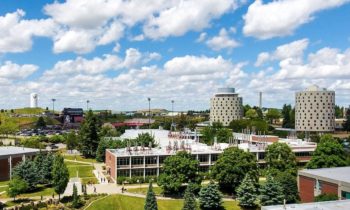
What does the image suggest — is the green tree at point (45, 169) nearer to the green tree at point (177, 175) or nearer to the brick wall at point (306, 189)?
→ the green tree at point (177, 175)

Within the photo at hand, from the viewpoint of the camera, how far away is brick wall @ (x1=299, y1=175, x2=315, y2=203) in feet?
182

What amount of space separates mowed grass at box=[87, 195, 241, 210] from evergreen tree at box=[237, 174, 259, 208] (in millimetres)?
1364

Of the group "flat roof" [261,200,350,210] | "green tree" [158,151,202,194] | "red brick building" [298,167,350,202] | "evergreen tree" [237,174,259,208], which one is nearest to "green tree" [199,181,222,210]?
"evergreen tree" [237,174,259,208]

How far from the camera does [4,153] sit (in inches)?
3083

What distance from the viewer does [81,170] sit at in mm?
87562

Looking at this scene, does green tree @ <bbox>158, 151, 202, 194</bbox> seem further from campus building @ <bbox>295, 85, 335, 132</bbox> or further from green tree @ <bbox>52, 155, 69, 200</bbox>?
campus building @ <bbox>295, 85, 335, 132</bbox>

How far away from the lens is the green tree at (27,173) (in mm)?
65875

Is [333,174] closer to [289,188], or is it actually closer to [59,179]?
[289,188]

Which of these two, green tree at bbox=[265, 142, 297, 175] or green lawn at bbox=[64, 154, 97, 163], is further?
green lawn at bbox=[64, 154, 97, 163]

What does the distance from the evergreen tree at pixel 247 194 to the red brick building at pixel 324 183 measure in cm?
676

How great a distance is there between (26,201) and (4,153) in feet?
70.9

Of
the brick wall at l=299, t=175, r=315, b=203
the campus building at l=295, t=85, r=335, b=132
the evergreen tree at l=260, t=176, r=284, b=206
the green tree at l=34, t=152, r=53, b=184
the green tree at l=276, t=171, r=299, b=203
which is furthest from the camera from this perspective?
the campus building at l=295, t=85, r=335, b=132

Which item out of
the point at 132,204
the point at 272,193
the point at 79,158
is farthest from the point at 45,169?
the point at 272,193

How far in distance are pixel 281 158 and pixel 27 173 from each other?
1713 inches
